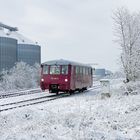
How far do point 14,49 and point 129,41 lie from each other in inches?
3078

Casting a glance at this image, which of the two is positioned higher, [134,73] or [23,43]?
[23,43]

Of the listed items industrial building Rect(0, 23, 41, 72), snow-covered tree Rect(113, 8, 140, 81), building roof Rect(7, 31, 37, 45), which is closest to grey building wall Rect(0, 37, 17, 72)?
industrial building Rect(0, 23, 41, 72)

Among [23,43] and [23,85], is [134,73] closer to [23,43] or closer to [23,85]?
[23,85]

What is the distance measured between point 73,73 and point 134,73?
20.5 feet

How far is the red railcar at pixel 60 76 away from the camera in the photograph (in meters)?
29.8

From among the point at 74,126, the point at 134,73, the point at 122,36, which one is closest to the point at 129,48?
the point at 122,36

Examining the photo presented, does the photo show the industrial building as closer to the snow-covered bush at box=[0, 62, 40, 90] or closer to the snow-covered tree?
the snow-covered bush at box=[0, 62, 40, 90]

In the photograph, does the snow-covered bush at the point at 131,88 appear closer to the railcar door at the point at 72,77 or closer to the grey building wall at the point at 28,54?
the railcar door at the point at 72,77

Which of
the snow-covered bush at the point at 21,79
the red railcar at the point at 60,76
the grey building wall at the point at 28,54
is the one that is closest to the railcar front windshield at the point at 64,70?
the red railcar at the point at 60,76

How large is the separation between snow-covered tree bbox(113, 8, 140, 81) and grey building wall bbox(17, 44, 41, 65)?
82.4m

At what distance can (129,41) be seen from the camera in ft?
127

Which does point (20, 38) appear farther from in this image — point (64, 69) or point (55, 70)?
point (64, 69)

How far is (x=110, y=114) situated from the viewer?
1430 centimetres

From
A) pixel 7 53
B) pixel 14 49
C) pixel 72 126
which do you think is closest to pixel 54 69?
pixel 72 126
